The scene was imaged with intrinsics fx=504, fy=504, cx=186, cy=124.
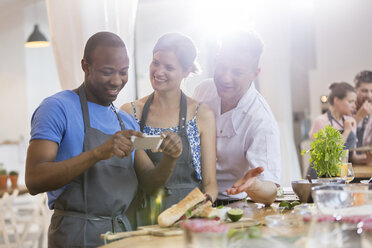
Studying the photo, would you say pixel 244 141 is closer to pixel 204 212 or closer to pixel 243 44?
pixel 243 44

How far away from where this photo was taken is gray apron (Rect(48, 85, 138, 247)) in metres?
1.96

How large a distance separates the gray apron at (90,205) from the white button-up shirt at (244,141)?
70 cm

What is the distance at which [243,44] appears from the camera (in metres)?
2.68

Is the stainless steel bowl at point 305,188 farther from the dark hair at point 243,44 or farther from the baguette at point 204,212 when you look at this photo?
the dark hair at point 243,44

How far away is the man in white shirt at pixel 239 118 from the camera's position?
8.34 ft

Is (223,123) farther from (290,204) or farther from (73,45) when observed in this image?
(73,45)

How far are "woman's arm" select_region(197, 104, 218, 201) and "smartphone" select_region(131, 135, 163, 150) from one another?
1.65ft

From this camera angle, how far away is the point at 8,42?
295 inches

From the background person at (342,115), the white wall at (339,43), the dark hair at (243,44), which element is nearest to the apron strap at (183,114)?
the dark hair at (243,44)

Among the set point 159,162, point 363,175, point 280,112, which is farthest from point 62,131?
point 280,112

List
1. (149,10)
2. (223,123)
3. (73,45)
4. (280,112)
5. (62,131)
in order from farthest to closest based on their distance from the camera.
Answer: (149,10) < (280,112) < (73,45) < (223,123) < (62,131)

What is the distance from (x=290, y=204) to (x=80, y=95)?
99cm

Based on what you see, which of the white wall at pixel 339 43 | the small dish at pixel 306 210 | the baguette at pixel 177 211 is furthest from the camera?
the white wall at pixel 339 43

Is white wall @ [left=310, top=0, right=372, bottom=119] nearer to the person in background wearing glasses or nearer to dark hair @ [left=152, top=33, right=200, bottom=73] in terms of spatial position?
the person in background wearing glasses
